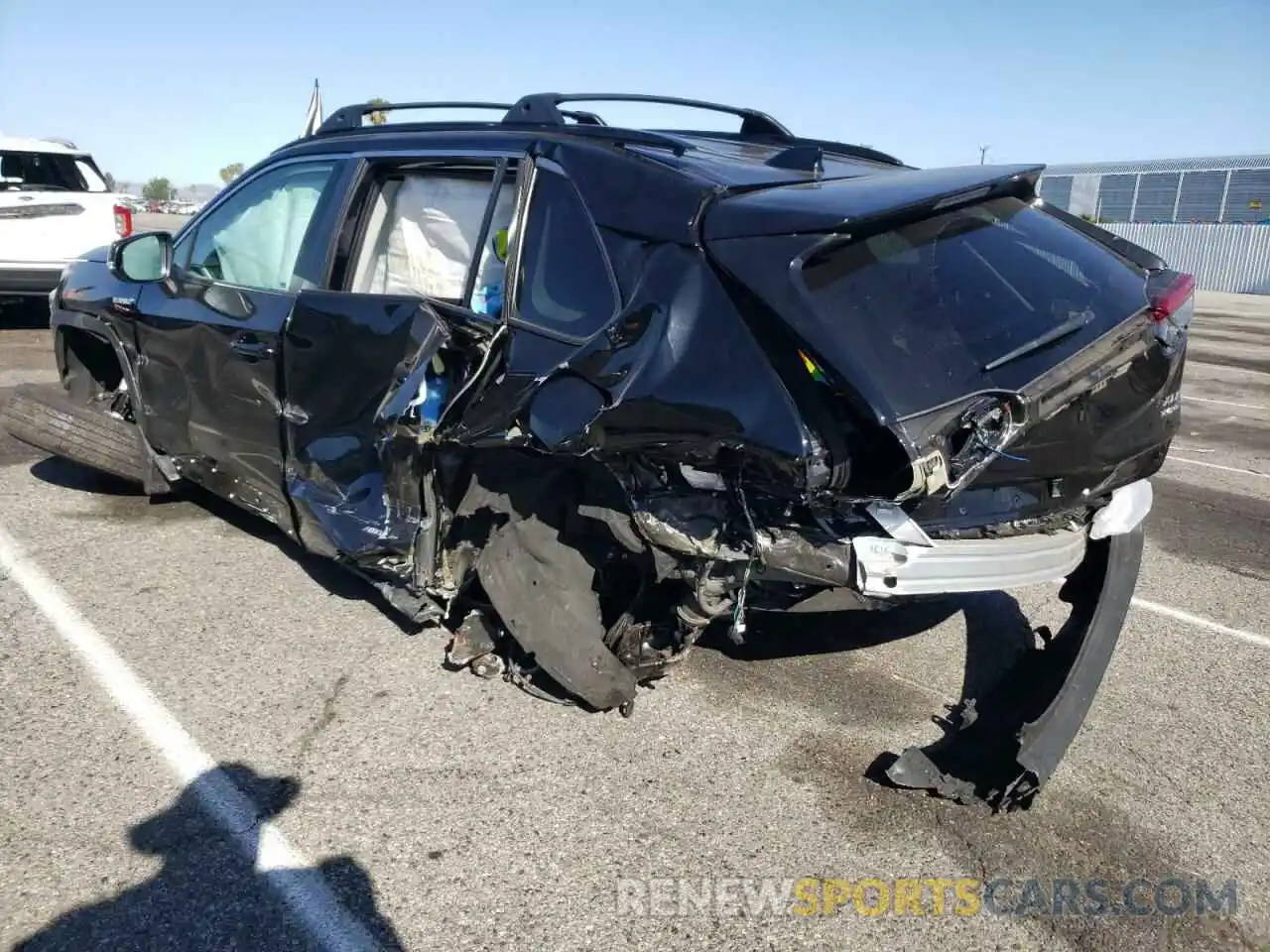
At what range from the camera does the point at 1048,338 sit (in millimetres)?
2840

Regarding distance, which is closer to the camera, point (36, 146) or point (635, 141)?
point (635, 141)

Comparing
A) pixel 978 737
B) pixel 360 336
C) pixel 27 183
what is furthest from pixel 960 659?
pixel 27 183

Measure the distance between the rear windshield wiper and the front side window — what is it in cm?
273

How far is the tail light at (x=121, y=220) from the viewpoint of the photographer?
10852mm

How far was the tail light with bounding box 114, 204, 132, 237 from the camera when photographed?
10852 mm

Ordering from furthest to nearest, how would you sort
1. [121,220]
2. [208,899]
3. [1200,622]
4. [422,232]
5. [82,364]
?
1. [121,220]
2. [82,364]
3. [1200,622]
4. [422,232]
5. [208,899]

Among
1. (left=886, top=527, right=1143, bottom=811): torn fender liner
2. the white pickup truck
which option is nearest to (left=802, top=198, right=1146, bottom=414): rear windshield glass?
(left=886, top=527, right=1143, bottom=811): torn fender liner

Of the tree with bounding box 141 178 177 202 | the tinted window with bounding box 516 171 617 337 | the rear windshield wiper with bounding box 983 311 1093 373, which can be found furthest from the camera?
the tree with bounding box 141 178 177 202

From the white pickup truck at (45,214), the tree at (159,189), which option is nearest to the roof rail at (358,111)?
the white pickup truck at (45,214)

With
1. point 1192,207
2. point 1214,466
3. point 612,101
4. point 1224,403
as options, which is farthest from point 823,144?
point 1192,207

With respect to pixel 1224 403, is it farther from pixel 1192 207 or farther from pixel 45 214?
pixel 1192 207

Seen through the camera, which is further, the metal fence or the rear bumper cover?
the metal fence

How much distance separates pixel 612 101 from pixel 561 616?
2.21 meters

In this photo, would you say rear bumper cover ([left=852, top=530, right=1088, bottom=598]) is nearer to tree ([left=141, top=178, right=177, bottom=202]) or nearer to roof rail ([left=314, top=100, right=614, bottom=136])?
roof rail ([left=314, top=100, right=614, bottom=136])
